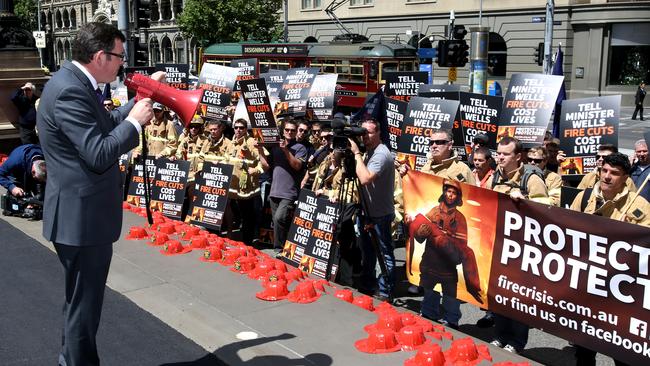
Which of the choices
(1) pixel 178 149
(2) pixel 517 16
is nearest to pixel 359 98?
(2) pixel 517 16

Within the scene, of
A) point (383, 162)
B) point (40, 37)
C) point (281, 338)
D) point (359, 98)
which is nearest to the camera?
point (281, 338)

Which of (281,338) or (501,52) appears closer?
(281,338)

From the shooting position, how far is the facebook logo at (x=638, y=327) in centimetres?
419

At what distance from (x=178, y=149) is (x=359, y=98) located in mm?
17555

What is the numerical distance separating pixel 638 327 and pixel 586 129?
439 cm

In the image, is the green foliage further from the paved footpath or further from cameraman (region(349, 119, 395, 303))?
cameraman (region(349, 119, 395, 303))

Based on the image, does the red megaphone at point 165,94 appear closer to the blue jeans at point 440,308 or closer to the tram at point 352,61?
the blue jeans at point 440,308

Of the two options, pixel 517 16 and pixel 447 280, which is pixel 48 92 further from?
pixel 517 16

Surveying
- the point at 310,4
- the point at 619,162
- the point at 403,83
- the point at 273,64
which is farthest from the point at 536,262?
the point at 310,4

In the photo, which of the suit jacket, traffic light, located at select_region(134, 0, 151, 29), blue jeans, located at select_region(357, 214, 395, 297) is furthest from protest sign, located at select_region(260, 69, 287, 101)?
the suit jacket

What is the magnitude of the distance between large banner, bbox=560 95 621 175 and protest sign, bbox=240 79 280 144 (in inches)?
142

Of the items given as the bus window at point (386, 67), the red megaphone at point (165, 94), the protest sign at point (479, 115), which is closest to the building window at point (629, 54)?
the bus window at point (386, 67)

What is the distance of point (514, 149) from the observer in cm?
593

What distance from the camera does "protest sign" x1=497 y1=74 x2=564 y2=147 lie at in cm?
818
